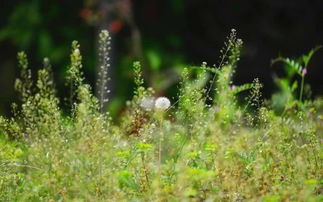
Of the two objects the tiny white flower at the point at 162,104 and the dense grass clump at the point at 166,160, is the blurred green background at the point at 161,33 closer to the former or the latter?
the tiny white flower at the point at 162,104

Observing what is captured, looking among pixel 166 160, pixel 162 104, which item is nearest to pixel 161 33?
pixel 162 104

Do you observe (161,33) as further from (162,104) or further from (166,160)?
(166,160)

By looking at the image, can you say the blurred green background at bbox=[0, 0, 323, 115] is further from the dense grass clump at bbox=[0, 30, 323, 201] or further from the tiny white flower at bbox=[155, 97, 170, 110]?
the dense grass clump at bbox=[0, 30, 323, 201]

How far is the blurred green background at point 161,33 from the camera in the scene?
30.6 feet

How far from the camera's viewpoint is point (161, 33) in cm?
998

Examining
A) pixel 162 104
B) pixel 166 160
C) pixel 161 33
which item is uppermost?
pixel 161 33

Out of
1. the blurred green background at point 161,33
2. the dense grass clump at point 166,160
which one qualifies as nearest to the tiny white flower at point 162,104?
the dense grass clump at point 166,160

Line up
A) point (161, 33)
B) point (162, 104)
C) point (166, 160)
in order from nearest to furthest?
point (166, 160)
point (162, 104)
point (161, 33)

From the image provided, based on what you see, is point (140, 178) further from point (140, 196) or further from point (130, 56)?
point (130, 56)

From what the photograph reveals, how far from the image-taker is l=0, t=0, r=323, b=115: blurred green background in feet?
30.6

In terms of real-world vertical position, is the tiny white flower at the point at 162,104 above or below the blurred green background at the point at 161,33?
below

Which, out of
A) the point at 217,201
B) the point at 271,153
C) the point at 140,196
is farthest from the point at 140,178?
the point at 271,153

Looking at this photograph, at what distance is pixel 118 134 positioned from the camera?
3.77 m

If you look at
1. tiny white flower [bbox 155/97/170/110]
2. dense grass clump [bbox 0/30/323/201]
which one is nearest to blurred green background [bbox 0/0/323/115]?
tiny white flower [bbox 155/97/170/110]
